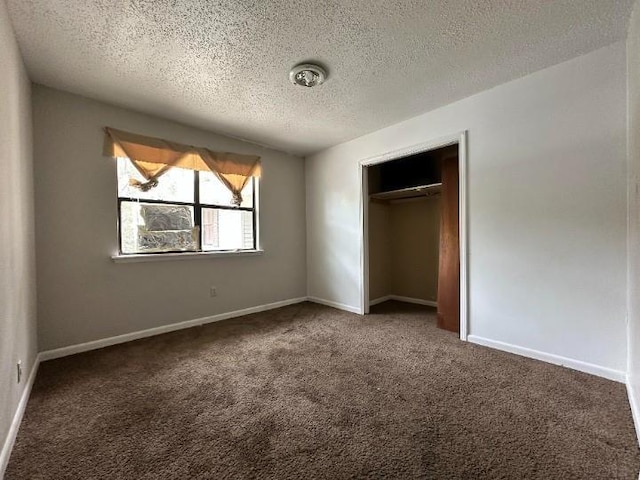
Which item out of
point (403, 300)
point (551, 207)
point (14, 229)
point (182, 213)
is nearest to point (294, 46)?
point (14, 229)

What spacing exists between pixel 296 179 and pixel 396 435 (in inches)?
140

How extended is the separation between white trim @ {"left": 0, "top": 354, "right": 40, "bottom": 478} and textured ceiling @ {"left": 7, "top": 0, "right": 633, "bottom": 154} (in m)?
2.27

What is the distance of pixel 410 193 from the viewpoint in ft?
12.9

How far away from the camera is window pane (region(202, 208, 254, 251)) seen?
3.44 meters

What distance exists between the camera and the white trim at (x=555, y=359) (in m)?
1.93

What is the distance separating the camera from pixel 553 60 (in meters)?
2.09

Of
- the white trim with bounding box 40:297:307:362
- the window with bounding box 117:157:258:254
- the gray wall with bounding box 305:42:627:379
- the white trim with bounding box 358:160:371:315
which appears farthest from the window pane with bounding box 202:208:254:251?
the gray wall with bounding box 305:42:627:379

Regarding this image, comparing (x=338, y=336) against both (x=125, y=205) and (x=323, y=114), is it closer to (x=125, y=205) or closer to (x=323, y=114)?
(x=323, y=114)

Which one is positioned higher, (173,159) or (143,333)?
(173,159)

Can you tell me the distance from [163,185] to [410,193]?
3.13 meters

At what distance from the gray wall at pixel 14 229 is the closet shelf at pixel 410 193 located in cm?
355

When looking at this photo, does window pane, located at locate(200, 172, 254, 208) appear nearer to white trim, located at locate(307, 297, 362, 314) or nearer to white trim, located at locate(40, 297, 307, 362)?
white trim, located at locate(40, 297, 307, 362)

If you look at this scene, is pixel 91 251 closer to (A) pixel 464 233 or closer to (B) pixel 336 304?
(B) pixel 336 304

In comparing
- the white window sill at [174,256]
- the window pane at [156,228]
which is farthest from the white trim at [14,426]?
the window pane at [156,228]
